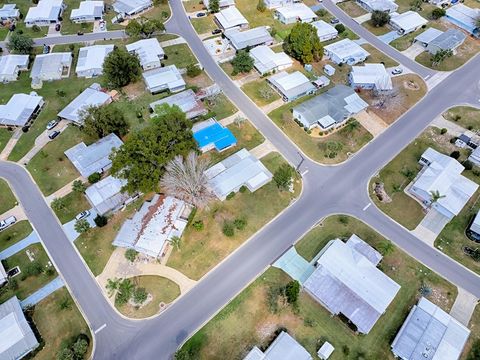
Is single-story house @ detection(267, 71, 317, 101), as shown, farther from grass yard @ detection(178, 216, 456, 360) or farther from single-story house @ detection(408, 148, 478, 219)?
grass yard @ detection(178, 216, 456, 360)

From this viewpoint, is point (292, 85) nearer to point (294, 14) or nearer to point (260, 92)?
point (260, 92)

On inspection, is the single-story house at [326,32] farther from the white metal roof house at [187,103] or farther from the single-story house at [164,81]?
the white metal roof house at [187,103]

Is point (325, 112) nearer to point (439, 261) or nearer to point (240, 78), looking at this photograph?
point (240, 78)

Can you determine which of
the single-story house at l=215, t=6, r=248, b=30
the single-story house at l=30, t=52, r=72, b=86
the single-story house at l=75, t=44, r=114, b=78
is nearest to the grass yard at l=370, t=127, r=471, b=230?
the single-story house at l=215, t=6, r=248, b=30

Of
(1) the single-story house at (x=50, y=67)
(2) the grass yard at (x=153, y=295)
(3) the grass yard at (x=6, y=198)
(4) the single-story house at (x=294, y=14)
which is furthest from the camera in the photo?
(4) the single-story house at (x=294, y=14)

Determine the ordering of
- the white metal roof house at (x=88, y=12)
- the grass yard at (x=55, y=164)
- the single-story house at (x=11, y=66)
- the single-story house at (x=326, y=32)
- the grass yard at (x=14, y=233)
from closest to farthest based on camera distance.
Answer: the grass yard at (x=14, y=233)
the grass yard at (x=55, y=164)
the single-story house at (x=11, y=66)
the single-story house at (x=326, y=32)
the white metal roof house at (x=88, y=12)

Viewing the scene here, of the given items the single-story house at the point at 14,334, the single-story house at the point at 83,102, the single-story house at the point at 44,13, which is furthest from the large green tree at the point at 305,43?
the single-story house at the point at 14,334

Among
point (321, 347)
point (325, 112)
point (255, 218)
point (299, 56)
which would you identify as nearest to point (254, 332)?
point (321, 347)
